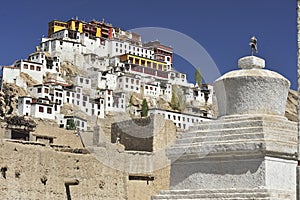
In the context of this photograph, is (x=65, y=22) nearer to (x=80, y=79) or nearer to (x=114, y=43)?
(x=114, y=43)

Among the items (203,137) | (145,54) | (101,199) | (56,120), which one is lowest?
(101,199)

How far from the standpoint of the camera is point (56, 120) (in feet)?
210

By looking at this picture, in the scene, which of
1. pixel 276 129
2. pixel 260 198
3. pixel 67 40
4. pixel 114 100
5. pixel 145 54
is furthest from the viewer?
pixel 145 54

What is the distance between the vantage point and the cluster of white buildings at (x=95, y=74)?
6881cm

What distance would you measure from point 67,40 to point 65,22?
25.7 feet

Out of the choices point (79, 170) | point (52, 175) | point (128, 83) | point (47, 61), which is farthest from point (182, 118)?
point (52, 175)


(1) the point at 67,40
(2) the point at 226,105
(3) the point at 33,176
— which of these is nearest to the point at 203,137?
(2) the point at 226,105

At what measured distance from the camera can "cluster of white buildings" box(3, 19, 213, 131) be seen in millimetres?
68812

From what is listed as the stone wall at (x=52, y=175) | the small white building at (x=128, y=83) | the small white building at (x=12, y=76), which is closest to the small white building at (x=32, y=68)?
the small white building at (x=12, y=76)

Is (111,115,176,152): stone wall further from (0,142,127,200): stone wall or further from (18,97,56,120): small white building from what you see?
(18,97,56,120): small white building

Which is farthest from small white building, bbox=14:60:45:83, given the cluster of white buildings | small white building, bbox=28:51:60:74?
small white building, bbox=28:51:60:74

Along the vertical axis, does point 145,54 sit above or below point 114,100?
above

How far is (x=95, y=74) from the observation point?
81250mm

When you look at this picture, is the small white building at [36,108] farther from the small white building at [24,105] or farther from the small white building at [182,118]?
the small white building at [182,118]
